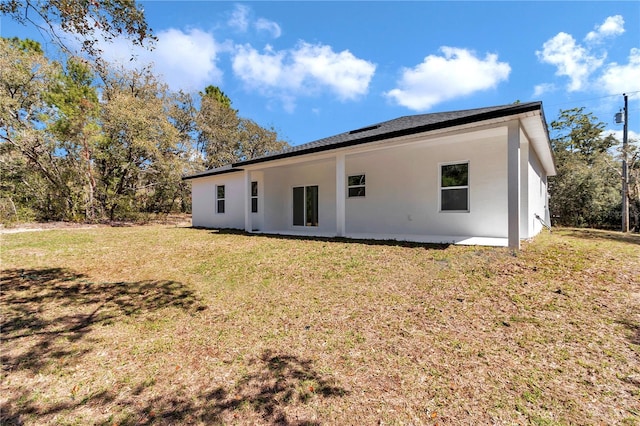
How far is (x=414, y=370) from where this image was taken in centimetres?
254

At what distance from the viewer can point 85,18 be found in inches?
170

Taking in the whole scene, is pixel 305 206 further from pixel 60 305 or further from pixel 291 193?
pixel 60 305

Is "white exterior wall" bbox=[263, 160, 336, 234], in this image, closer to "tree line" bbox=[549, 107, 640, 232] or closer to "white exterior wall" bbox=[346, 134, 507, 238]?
"white exterior wall" bbox=[346, 134, 507, 238]

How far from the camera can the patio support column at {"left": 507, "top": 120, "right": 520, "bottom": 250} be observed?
18.0 feet

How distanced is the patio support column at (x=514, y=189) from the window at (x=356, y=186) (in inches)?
199

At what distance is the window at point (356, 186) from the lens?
33.4 feet

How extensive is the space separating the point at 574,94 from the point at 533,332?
83.4 ft

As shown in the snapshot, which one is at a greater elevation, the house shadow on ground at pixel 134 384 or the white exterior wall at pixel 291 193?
the white exterior wall at pixel 291 193

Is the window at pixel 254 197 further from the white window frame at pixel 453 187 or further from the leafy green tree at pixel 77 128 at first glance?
the leafy green tree at pixel 77 128

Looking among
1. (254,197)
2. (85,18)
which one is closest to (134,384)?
(85,18)

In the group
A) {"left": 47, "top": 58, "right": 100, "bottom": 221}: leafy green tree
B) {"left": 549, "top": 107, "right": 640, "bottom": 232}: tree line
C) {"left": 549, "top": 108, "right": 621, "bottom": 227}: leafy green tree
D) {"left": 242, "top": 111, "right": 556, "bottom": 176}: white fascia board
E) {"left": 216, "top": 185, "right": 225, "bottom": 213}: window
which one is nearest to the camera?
{"left": 242, "top": 111, "right": 556, "bottom": 176}: white fascia board

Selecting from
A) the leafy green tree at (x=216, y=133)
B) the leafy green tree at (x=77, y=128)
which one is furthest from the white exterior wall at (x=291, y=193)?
the leafy green tree at (x=216, y=133)

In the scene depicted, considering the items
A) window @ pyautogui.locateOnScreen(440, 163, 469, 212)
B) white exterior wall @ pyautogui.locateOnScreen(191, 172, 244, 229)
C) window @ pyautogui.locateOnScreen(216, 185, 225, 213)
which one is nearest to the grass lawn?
window @ pyautogui.locateOnScreen(440, 163, 469, 212)

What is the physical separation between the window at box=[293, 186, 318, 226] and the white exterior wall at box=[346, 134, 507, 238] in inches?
66.3
